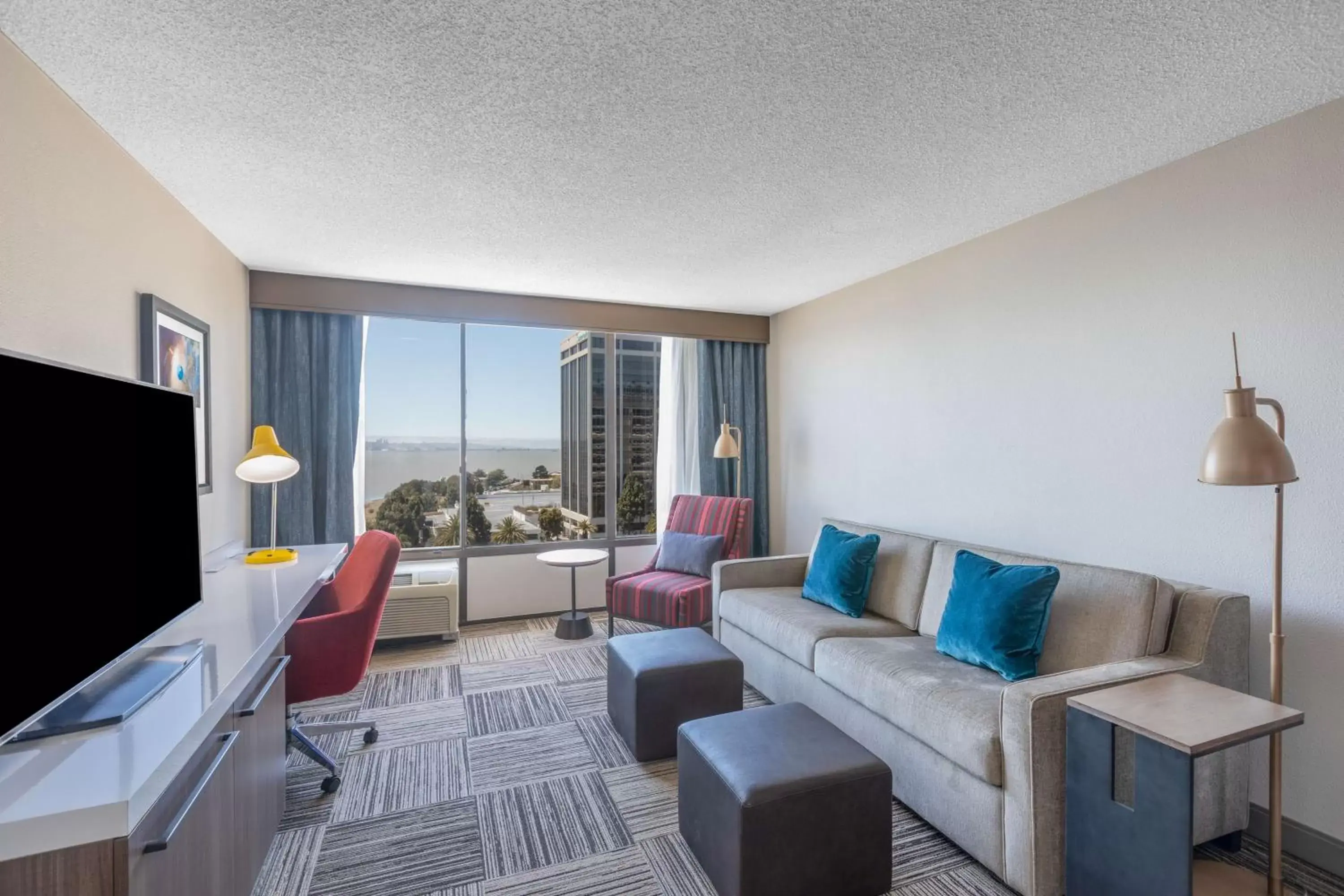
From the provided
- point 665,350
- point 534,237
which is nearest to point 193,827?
point 534,237

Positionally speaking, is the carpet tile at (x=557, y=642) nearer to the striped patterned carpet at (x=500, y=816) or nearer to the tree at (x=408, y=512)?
the striped patterned carpet at (x=500, y=816)

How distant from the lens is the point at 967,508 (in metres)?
3.37

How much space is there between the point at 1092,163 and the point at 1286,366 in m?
0.99

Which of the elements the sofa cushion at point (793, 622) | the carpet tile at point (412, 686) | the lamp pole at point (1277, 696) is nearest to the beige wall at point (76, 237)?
the carpet tile at point (412, 686)

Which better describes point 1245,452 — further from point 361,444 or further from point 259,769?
point 361,444

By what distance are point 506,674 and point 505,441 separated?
6.31 ft

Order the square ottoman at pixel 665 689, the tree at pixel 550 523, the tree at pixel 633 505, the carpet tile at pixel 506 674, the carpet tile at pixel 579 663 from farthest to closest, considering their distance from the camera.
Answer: the tree at pixel 633 505
the tree at pixel 550 523
the carpet tile at pixel 579 663
the carpet tile at pixel 506 674
the square ottoman at pixel 665 689

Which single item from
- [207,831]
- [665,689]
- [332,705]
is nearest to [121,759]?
[207,831]

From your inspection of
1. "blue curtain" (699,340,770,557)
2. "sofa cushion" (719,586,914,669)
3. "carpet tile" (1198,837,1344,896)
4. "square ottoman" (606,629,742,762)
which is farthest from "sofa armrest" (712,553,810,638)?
"carpet tile" (1198,837,1344,896)

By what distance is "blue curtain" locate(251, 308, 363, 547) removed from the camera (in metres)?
4.00

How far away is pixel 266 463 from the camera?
3.06 meters

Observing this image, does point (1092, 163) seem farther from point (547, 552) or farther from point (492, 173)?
point (547, 552)

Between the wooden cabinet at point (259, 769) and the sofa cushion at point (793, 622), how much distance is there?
2.12 m

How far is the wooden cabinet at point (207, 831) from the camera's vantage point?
101 cm
